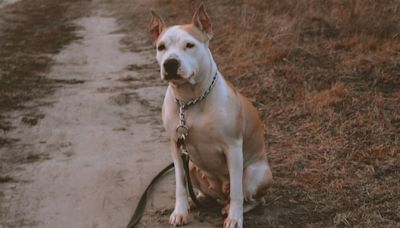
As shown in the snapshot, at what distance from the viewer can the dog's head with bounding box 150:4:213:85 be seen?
3.86 m

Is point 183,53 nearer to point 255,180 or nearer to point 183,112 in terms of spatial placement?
point 183,112

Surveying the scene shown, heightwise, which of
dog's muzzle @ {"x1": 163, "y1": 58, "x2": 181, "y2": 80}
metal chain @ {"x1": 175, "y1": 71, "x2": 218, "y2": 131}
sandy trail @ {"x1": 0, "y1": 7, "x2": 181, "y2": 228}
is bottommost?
sandy trail @ {"x1": 0, "y1": 7, "x2": 181, "y2": 228}

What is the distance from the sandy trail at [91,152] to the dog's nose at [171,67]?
4.28 ft

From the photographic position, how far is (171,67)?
385cm

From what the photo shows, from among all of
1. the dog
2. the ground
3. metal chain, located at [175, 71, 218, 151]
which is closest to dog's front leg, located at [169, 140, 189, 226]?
the dog

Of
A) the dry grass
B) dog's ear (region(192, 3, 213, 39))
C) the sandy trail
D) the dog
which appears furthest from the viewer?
the sandy trail

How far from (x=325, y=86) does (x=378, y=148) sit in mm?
1932

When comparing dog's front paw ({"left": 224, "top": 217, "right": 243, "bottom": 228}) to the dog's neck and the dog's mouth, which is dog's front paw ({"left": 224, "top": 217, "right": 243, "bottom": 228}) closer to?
the dog's neck

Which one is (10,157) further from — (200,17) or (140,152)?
(200,17)

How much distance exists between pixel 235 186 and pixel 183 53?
0.94 m

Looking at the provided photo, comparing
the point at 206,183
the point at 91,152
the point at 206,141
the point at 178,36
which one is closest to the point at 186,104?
the point at 206,141

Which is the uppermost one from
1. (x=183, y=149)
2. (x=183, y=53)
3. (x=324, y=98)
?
(x=183, y=53)

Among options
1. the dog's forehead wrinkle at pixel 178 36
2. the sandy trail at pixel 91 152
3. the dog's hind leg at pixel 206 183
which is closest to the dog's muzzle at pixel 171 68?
the dog's forehead wrinkle at pixel 178 36

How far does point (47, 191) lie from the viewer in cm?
523
